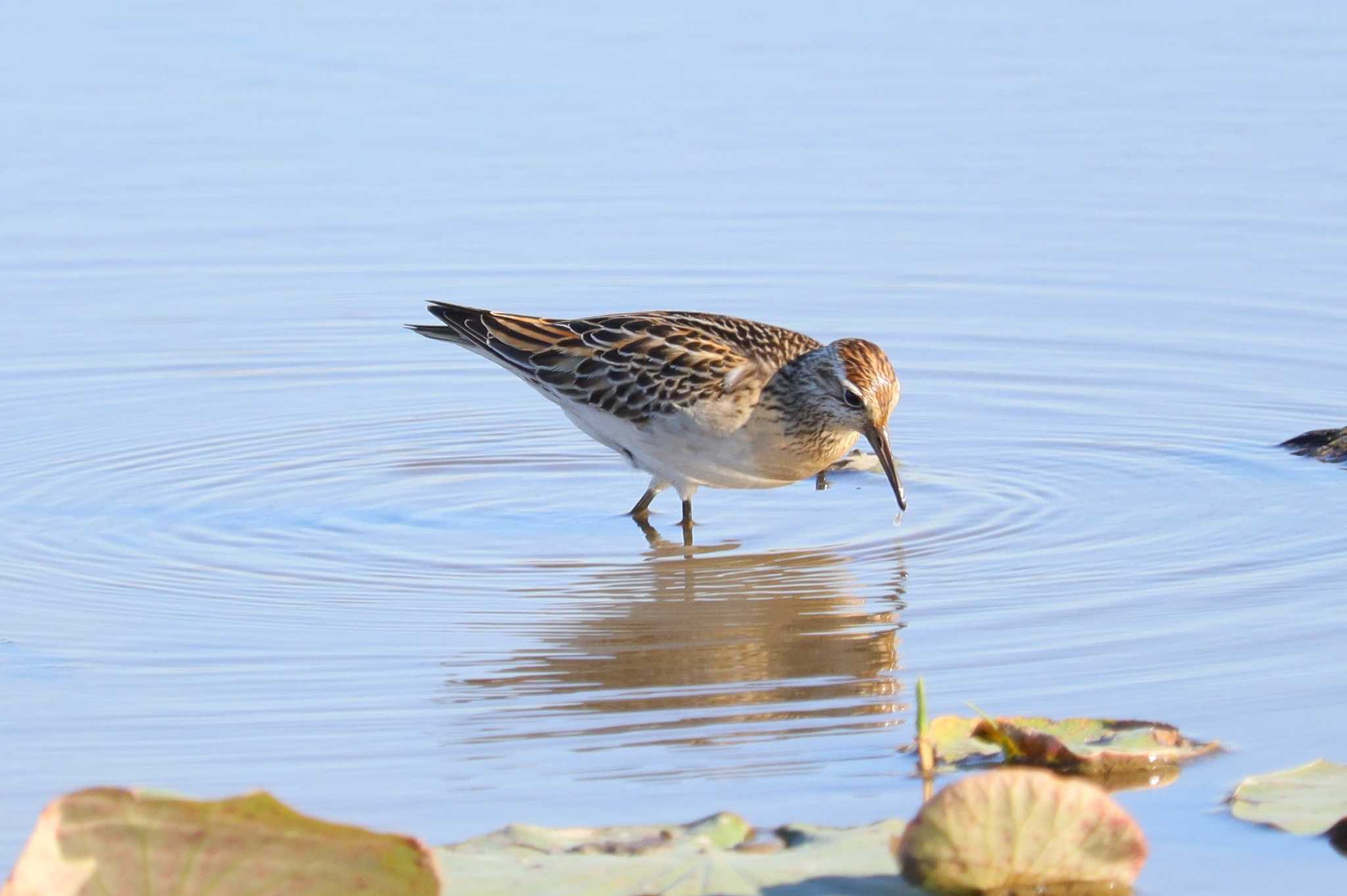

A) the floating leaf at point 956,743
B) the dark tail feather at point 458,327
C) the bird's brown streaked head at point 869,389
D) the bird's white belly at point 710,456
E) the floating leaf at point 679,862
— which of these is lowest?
the floating leaf at point 679,862

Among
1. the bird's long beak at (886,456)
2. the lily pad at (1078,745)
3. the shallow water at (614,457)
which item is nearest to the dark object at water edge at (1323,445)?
the shallow water at (614,457)

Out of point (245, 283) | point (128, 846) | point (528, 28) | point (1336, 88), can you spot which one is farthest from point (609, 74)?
point (128, 846)

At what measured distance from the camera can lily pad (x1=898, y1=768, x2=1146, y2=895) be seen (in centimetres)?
458

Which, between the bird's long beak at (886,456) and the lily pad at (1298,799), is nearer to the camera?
the lily pad at (1298,799)

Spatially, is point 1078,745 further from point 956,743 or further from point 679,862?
point 679,862

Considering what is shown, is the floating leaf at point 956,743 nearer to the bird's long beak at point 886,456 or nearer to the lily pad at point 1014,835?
the lily pad at point 1014,835

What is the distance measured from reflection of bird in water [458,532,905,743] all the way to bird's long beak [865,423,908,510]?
0.29 m

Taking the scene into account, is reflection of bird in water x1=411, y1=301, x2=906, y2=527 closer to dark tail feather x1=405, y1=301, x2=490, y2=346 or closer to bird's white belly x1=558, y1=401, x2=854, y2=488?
bird's white belly x1=558, y1=401, x2=854, y2=488

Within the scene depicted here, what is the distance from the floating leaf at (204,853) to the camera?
4.08 meters

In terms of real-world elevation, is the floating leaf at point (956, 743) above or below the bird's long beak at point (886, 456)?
below

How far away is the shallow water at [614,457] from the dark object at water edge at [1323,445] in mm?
A: 103

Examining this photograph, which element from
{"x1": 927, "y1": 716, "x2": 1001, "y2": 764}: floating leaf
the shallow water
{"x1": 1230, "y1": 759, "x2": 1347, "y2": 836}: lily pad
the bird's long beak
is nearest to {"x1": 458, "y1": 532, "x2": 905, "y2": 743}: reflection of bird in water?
the shallow water

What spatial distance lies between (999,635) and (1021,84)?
950 cm

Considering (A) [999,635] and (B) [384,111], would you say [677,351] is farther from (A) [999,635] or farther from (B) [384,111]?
(B) [384,111]
